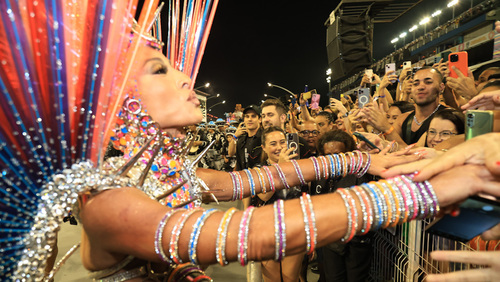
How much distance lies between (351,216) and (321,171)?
1.05m

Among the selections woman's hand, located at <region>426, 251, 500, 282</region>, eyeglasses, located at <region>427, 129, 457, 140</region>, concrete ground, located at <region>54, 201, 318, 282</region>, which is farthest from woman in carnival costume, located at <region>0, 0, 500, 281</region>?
concrete ground, located at <region>54, 201, 318, 282</region>

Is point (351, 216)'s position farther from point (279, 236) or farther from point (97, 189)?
point (97, 189)

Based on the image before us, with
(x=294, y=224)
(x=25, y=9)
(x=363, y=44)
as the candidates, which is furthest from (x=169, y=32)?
(x=363, y=44)

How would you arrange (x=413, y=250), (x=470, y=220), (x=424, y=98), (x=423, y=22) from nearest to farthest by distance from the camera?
1. (x=470, y=220)
2. (x=413, y=250)
3. (x=424, y=98)
4. (x=423, y=22)

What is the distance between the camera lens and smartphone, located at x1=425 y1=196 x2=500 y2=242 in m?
0.91

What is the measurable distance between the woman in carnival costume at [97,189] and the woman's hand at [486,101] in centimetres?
99

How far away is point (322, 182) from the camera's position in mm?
3408

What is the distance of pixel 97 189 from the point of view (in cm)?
103

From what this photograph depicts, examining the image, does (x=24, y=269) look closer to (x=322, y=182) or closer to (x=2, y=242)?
(x=2, y=242)

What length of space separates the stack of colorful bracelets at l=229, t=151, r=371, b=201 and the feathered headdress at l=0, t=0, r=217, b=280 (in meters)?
0.99

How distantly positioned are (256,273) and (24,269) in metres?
2.80

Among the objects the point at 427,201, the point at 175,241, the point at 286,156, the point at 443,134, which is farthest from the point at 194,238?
the point at 443,134

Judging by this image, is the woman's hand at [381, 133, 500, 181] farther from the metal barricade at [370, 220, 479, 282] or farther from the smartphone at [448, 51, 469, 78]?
the smartphone at [448, 51, 469, 78]

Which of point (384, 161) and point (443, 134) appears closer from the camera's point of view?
point (384, 161)
